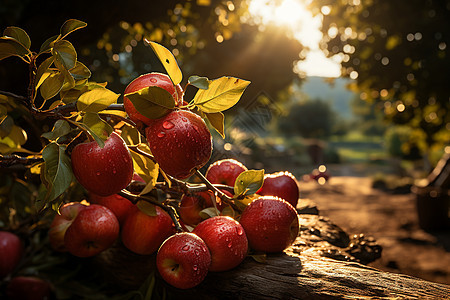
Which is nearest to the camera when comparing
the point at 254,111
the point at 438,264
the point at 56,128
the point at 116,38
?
the point at 56,128

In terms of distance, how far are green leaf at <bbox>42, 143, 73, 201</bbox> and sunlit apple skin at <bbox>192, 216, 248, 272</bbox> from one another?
0.40 meters

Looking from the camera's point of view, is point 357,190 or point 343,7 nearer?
point 343,7

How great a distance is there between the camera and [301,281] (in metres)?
0.98

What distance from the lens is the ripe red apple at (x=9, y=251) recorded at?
1.52 m

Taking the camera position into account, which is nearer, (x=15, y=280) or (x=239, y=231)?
(x=239, y=231)

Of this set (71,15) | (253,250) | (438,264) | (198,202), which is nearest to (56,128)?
(198,202)

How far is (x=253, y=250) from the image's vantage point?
1180mm

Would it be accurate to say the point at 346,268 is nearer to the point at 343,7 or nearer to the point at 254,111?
the point at 254,111

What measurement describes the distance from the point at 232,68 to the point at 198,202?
1010 cm

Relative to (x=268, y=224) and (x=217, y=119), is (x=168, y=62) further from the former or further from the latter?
(x=268, y=224)

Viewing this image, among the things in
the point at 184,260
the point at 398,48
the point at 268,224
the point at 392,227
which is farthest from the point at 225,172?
the point at 392,227

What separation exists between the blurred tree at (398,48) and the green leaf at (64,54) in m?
6.08

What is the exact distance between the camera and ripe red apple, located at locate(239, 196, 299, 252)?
3.64ft

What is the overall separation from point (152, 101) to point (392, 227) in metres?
8.73
